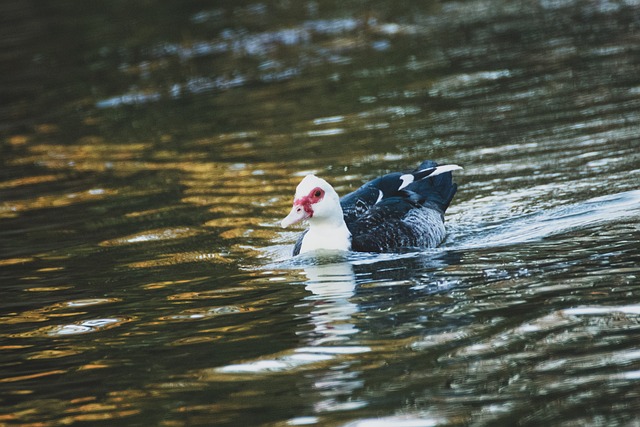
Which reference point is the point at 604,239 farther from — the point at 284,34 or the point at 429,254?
the point at 284,34

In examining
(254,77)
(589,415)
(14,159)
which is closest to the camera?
(589,415)

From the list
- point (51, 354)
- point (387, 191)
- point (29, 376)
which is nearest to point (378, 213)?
point (387, 191)

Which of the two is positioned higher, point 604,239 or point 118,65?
point 118,65

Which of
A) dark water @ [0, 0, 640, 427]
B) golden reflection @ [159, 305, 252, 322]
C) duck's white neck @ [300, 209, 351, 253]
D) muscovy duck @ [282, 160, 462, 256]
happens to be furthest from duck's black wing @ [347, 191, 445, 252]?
golden reflection @ [159, 305, 252, 322]

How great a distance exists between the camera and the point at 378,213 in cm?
1134

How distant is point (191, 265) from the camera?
11.1 metres

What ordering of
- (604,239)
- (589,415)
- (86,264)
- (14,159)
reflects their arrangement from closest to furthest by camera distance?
1. (589,415)
2. (604,239)
3. (86,264)
4. (14,159)

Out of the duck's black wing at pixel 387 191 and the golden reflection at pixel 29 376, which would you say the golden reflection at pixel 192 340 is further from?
the duck's black wing at pixel 387 191

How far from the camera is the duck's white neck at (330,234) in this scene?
35.6ft

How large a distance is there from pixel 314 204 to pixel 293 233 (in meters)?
2.05

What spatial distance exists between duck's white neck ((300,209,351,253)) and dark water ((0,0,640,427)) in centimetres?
17

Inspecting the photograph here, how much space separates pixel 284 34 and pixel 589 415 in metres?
20.5

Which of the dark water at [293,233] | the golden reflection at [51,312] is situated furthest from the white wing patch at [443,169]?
the golden reflection at [51,312]

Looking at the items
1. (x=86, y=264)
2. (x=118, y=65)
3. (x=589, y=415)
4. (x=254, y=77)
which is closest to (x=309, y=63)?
(x=254, y=77)
